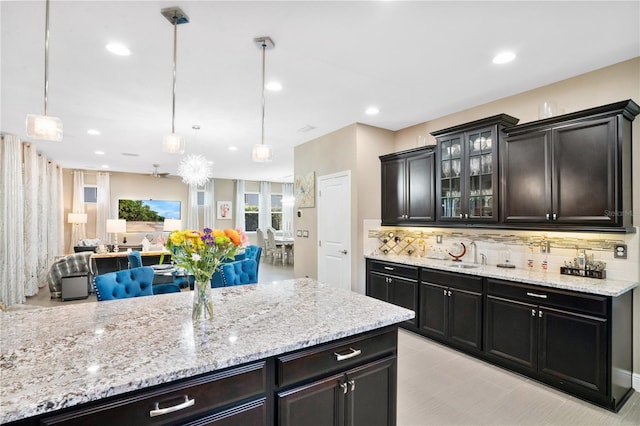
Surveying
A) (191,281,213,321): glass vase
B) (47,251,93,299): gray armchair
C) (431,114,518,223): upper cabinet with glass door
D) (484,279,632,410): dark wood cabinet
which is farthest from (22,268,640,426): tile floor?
(47,251,93,299): gray armchair

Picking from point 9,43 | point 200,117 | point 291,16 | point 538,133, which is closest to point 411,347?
point 538,133

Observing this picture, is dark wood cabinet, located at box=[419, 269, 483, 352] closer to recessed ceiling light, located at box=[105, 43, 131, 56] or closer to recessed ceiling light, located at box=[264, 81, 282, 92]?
recessed ceiling light, located at box=[264, 81, 282, 92]

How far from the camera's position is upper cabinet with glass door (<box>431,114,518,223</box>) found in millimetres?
3393

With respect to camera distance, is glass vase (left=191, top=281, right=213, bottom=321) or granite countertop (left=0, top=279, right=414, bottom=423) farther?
glass vase (left=191, top=281, right=213, bottom=321)

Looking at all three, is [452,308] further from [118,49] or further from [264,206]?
[264,206]

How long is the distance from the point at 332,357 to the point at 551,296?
89.3 inches

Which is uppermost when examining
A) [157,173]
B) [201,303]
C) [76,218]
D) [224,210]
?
[157,173]

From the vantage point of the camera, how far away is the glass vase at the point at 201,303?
1.64 m

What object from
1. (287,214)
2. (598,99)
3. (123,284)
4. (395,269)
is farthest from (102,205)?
(598,99)

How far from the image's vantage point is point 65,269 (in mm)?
5523

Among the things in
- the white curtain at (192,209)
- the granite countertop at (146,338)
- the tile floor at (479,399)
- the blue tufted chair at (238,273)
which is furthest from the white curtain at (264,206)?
the granite countertop at (146,338)

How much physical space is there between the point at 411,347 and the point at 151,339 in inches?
118

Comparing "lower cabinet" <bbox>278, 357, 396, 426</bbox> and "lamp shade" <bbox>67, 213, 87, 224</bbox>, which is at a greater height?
"lamp shade" <bbox>67, 213, 87, 224</bbox>

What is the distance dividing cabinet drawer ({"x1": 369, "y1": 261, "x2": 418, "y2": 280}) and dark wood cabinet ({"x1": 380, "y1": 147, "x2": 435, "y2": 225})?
651 mm
